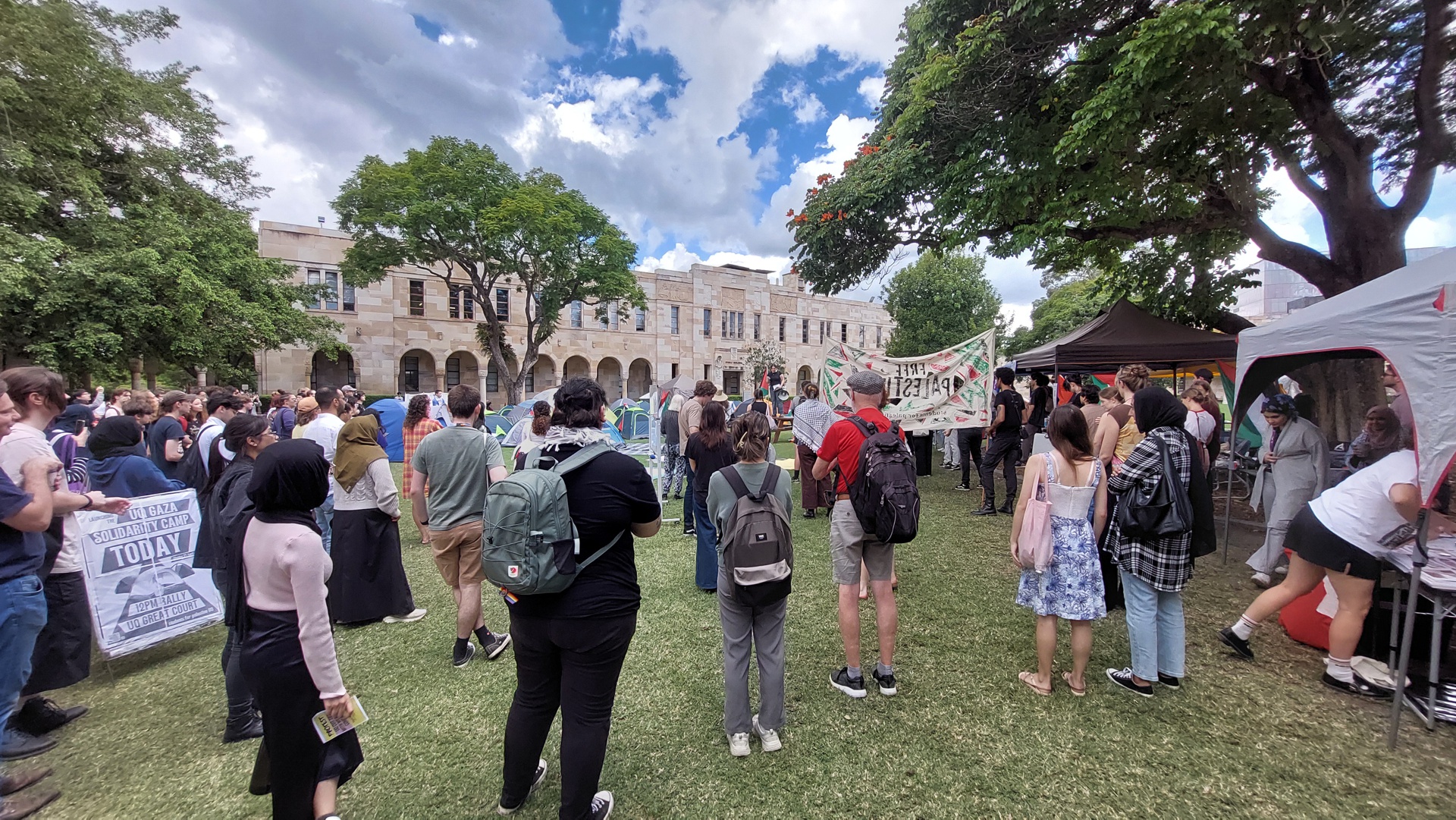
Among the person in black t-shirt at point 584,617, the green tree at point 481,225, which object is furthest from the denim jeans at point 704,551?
the green tree at point 481,225

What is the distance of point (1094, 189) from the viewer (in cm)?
739

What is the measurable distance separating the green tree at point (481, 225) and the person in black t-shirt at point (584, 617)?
26.6 meters

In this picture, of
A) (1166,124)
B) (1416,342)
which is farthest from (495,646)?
(1166,124)

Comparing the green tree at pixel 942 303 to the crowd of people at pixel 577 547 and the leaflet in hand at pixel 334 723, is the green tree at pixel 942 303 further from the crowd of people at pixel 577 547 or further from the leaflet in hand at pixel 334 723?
the leaflet in hand at pixel 334 723

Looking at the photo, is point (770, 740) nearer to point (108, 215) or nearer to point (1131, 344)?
point (1131, 344)

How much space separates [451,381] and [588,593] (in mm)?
39146

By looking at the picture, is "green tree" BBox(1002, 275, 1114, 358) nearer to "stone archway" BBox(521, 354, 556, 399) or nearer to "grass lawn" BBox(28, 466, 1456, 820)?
"stone archway" BBox(521, 354, 556, 399)

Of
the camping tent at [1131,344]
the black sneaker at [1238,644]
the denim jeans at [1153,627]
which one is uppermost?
the camping tent at [1131,344]

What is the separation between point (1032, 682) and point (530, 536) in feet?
11.1

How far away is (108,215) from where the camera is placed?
16.7m

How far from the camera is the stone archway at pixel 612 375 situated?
41.3 m

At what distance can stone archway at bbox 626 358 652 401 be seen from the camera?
42562 millimetres

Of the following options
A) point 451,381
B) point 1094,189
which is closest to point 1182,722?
point 1094,189

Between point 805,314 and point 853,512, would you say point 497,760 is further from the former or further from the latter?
point 805,314
